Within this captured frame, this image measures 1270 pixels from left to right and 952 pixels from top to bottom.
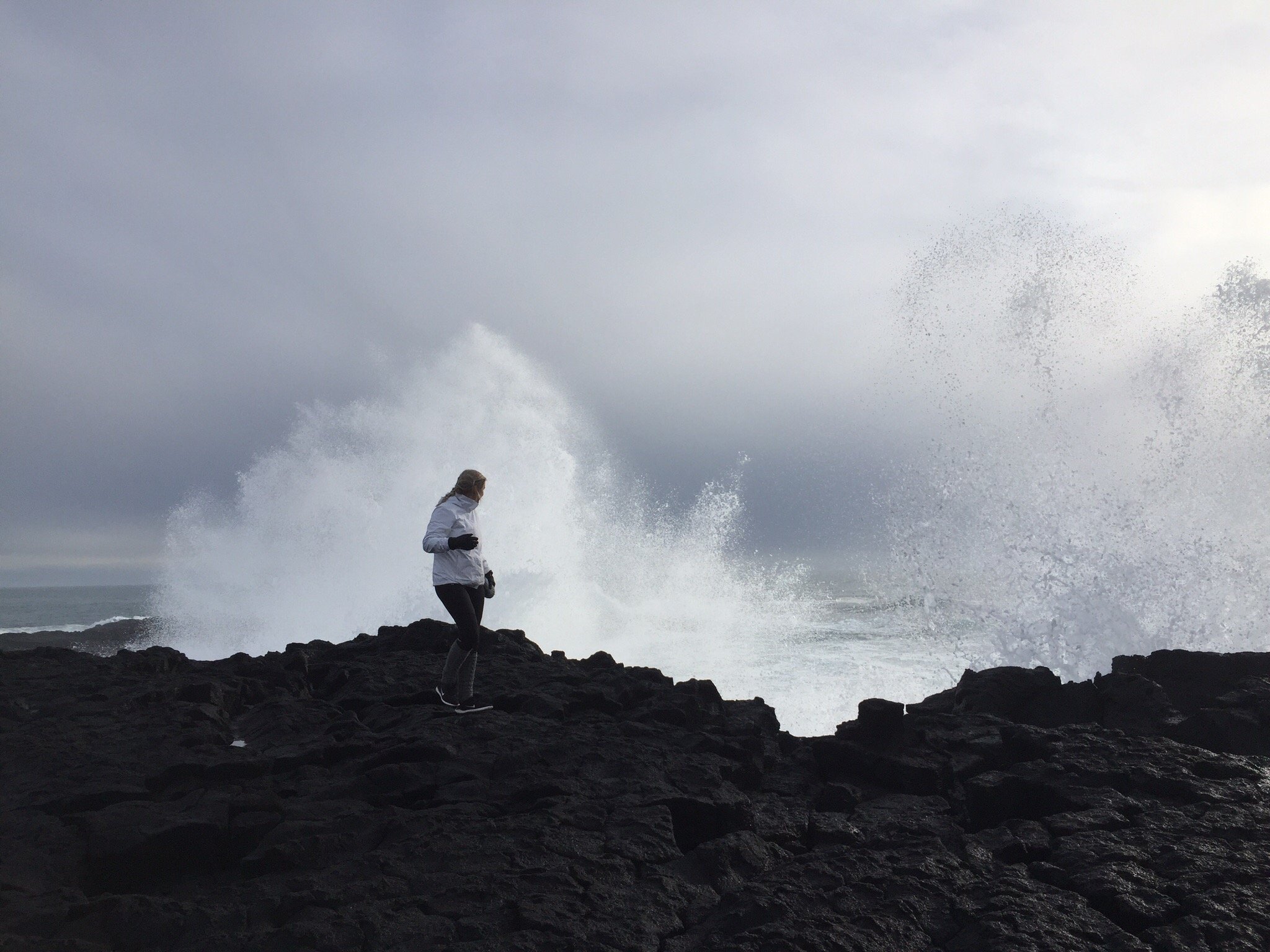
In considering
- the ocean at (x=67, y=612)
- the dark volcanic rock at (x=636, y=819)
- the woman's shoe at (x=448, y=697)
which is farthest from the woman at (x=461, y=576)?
the ocean at (x=67, y=612)

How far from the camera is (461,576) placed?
6.70 metres

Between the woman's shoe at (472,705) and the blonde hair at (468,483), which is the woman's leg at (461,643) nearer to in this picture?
the woman's shoe at (472,705)

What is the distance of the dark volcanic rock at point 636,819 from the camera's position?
11.3 ft

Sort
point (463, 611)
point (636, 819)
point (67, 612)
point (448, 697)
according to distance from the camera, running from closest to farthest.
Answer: point (636, 819) < point (463, 611) < point (448, 697) < point (67, 612)

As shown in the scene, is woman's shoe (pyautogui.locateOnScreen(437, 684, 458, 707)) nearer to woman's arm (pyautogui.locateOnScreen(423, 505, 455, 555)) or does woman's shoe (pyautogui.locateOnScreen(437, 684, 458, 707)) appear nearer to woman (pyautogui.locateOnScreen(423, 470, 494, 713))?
woman (pyautogui.locateOnScreen(423, 470, 494, 713))

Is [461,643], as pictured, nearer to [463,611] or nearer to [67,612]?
[463,611]

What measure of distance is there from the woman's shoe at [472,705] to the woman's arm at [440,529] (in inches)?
54.5

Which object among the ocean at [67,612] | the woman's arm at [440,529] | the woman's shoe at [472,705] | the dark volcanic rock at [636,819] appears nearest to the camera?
the dark volcanic rock at [636,819]

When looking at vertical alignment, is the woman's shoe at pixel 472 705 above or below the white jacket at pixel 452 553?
below

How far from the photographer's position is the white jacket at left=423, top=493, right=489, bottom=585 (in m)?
6.68

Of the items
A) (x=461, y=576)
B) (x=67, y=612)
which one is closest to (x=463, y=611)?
(x=461, y=576)

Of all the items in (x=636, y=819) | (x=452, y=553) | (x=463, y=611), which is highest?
(x=452, y=553)

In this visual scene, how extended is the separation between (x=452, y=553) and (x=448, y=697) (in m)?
1.41

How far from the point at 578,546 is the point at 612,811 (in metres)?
17.5
